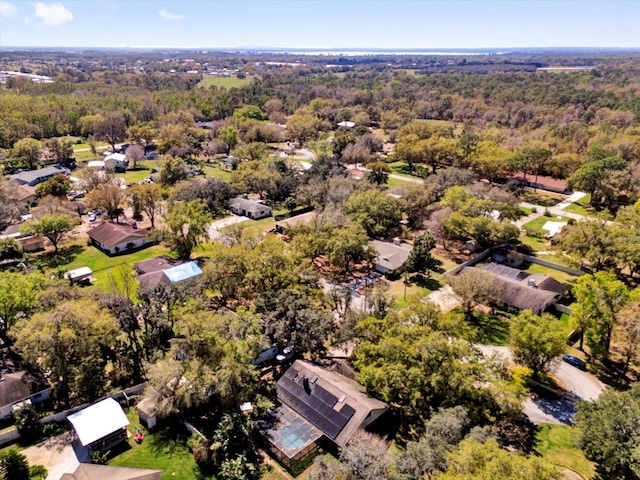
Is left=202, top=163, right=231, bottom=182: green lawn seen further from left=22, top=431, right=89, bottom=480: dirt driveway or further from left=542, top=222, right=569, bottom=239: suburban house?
left=22, top=431, right=89, bottom=480: dirt driveway

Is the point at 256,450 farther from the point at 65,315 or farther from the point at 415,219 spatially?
the point at 415,219

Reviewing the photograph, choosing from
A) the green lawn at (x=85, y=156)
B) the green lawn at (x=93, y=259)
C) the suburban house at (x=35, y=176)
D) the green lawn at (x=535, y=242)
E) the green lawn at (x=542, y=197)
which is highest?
the suburban house at (x=35, y=176)

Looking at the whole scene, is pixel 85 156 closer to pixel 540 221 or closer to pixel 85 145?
pixel 85 145

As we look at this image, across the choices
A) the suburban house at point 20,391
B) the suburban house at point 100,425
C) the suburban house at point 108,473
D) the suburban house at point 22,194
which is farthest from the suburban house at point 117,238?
the suburban house at point 108,473

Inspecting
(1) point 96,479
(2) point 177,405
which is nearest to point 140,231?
(2) point 177,405

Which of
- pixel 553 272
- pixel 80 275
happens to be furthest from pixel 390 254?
pixel 80 275

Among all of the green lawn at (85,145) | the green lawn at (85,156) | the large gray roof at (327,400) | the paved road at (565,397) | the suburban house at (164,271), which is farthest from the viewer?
the green lawn at (85,145)

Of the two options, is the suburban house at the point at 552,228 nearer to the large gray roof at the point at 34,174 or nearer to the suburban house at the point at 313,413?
the suburban house at the point at 313,413
